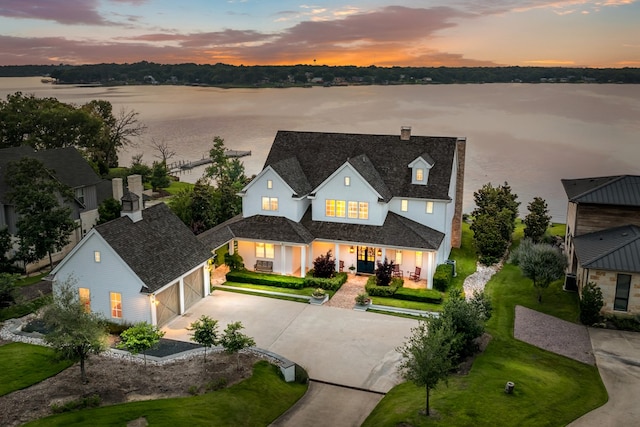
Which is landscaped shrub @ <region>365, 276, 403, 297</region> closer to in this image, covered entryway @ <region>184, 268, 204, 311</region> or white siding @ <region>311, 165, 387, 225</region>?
white siding @ <region>311, 165, 387, 225</region>

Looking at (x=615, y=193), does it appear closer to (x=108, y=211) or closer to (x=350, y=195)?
(x=350, y=195)

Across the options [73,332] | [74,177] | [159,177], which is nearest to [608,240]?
[73,332]

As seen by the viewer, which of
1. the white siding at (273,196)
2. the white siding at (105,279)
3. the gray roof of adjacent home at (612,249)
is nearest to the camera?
the white siding at (105,279)

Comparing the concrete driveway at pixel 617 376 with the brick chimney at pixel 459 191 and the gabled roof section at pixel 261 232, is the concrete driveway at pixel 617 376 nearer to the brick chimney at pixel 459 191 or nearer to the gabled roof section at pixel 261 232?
the brick chimney at pixel 459 191

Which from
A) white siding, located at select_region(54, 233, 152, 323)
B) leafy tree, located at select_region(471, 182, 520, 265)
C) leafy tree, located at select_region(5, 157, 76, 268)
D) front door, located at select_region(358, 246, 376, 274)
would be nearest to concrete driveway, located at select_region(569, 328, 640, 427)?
leafy tree, located at select_region(471, 182, 520, 265)

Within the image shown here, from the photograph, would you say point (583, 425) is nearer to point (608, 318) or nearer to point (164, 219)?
point (608, 318)

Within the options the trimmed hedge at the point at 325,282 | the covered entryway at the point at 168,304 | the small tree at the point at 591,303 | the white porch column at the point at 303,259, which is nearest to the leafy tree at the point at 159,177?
the white porch column at the point at 303,259
